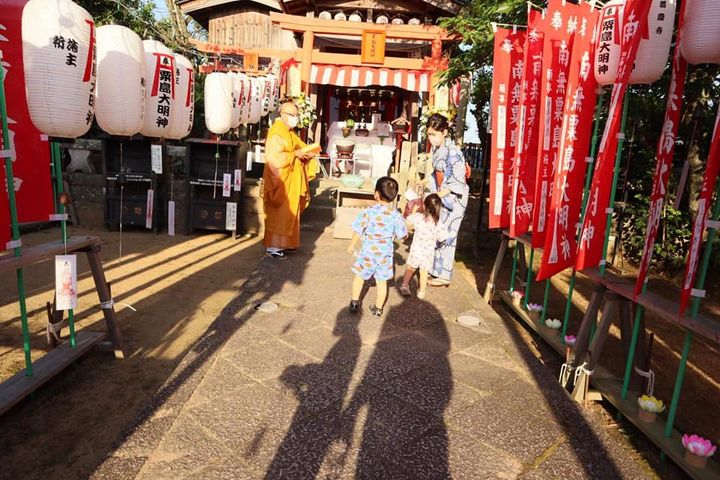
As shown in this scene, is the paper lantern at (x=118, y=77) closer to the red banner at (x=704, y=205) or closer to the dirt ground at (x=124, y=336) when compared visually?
the dirt ground at (x=124, y=336)

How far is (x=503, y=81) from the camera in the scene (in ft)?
14.6

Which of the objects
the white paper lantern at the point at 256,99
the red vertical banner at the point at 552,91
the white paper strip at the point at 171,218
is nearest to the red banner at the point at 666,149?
the red vertical banner at the point at 552,91

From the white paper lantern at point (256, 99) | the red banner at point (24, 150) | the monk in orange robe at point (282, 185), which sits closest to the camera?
the red banner at point (24, 150)

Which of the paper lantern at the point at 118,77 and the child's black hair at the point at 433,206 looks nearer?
the paper lantern at the point at 118,77

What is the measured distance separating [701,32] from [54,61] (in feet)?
13.0

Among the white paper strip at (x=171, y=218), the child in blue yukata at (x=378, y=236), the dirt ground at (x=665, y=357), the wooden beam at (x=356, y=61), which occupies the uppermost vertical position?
the wooden beam at (x=356, y=61)

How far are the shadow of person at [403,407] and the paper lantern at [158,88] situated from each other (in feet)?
13.1

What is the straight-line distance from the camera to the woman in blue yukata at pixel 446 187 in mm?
4728

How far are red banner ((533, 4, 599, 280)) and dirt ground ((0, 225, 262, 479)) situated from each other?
10.4 ft

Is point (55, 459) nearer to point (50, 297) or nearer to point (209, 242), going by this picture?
point (50, 297)

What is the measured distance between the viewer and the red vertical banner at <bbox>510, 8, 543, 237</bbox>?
3.95 meters

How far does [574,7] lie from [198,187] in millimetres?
6696

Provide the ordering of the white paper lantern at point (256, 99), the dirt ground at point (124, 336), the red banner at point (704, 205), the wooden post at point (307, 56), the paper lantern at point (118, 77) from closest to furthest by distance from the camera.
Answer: the red banner at point (704, 205) < the dirt ground at point (124, 336) < the paper lantern at point (118, 77) < the white paper lantern at point (256, 99) < the wooden post at point (307, 56)

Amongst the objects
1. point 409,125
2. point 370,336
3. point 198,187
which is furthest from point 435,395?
point 409,125
